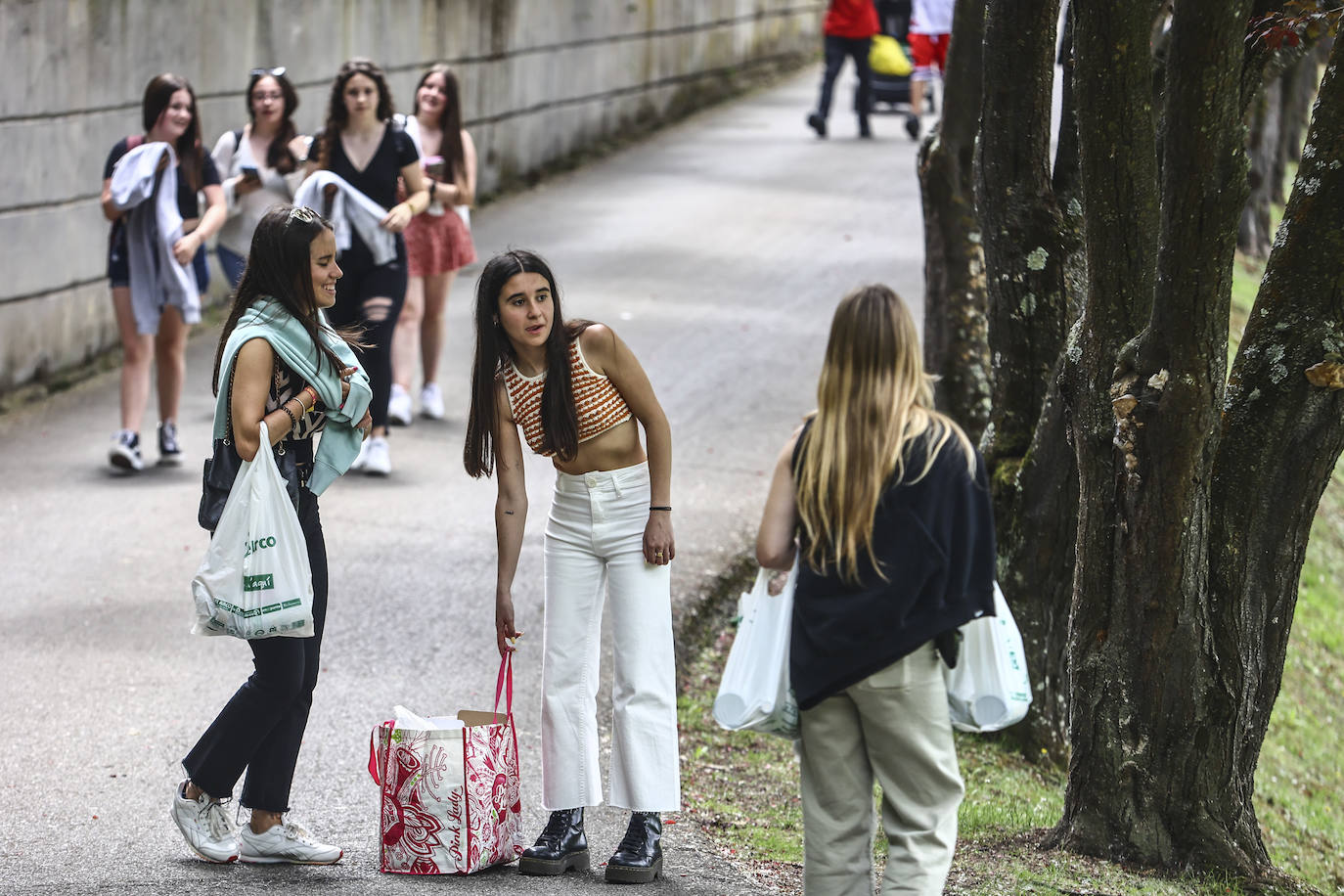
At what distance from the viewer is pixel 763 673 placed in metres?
3.93

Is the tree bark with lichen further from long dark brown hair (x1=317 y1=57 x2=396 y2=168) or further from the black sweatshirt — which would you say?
long dark brown hair (x1=317 y1=57 x2=396 y2=168)

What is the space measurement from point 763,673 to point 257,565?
1362 mm

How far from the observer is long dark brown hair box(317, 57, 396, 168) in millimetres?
8422

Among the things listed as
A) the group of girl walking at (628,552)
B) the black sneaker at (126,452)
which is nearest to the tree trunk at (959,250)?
the group of girl walking at (628,552)

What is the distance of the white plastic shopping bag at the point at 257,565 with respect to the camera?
429 cm

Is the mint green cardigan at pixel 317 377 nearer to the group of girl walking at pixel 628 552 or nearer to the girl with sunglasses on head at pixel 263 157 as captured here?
the group of girl walking at pixel 628 552

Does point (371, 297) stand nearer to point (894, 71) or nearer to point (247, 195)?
point (247, 195)

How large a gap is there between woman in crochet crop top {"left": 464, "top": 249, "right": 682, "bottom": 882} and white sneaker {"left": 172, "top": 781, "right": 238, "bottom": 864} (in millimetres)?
851

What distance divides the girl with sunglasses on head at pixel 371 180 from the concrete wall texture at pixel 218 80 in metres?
2.65

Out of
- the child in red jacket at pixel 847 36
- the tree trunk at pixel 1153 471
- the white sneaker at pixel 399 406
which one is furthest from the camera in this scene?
the child in red jacket at pixel 847 36

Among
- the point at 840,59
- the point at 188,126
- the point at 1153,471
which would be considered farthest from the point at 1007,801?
the point at 840,59

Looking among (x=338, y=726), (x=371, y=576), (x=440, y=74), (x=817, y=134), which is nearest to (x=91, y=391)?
(x=440, y=74)

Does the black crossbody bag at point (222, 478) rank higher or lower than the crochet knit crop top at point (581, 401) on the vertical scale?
lower

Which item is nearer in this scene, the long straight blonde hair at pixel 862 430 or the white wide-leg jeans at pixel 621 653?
the long straight blonde hair at pixel 862 430
